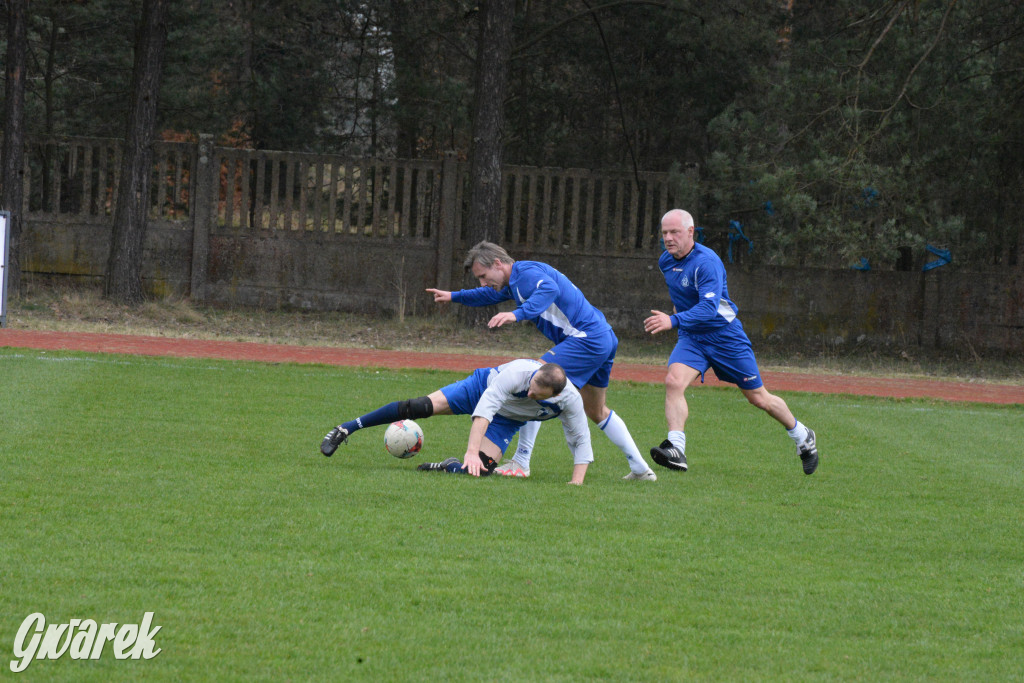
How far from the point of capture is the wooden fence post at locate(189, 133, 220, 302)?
74.7ft

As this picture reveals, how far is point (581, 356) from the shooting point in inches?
320

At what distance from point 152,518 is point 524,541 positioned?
1873 millimetres

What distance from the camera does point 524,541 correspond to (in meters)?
5.89

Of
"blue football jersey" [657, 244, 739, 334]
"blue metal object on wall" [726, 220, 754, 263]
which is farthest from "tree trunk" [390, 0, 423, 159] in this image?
"blue football jersey" [657, 244, 739, 334]

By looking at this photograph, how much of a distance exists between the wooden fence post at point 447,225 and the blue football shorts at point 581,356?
49.0 ft

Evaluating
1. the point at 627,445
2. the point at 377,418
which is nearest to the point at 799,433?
the point at 627,445

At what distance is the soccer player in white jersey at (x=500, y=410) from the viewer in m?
7.57

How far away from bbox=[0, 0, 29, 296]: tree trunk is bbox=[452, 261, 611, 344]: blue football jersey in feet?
49.3

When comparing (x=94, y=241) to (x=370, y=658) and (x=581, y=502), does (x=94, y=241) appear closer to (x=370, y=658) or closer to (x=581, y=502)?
(x=581, y=502)

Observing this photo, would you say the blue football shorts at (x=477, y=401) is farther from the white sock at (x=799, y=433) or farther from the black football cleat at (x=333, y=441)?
the white sock at (x=799, y=433)

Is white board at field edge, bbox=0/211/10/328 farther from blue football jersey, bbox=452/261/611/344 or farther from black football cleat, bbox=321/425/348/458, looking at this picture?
blue football jersey, bbox=452/261/611/344

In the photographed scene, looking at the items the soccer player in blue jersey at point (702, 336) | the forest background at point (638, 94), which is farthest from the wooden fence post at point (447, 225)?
the soccer player in blue jersey at point (702, 336)

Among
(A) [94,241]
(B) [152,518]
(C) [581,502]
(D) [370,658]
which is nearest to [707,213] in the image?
(A) [94,241]

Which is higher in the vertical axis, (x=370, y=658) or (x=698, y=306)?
(x=698, y=306)
